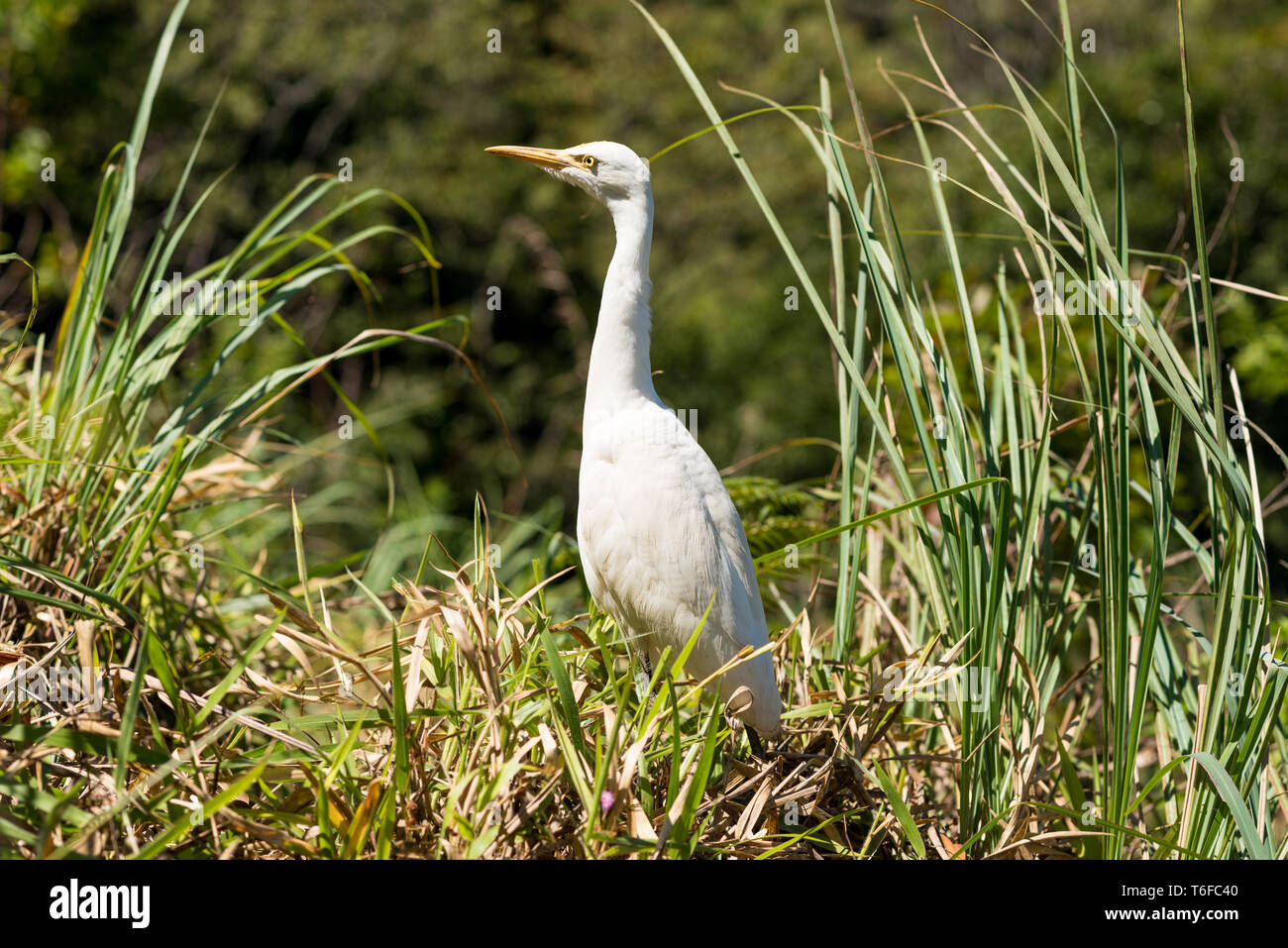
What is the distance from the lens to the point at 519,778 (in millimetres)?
1439

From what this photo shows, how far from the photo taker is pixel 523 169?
8.60 m

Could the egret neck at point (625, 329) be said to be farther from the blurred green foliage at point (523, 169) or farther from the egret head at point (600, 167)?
the blurred green foliage at point (523, 169)

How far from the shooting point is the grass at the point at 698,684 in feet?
4.49

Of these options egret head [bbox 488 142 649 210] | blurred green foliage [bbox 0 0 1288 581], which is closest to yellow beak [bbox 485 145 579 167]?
egret head [bbox 488 142 649 210]

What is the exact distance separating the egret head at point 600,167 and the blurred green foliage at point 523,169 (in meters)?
2.72

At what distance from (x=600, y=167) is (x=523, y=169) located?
7.01 metres

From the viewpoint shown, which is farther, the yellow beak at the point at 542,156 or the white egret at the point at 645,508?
the yellow beak at the point at 542,156

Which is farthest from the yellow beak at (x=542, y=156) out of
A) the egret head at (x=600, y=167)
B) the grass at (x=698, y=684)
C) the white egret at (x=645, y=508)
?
the grass at (x=698, y=684)

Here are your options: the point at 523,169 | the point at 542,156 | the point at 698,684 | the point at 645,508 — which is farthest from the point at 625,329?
the point at 523,169

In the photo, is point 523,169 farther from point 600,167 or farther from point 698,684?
point 698,684

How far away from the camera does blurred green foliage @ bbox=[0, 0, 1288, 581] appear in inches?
253

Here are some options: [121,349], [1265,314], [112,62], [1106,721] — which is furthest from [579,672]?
[112,62]

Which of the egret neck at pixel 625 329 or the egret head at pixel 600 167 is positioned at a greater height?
the egret head at pixel 600 167

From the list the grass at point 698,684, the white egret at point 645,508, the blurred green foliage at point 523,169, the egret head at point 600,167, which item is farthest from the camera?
the blurred green foliage at point 523,169
